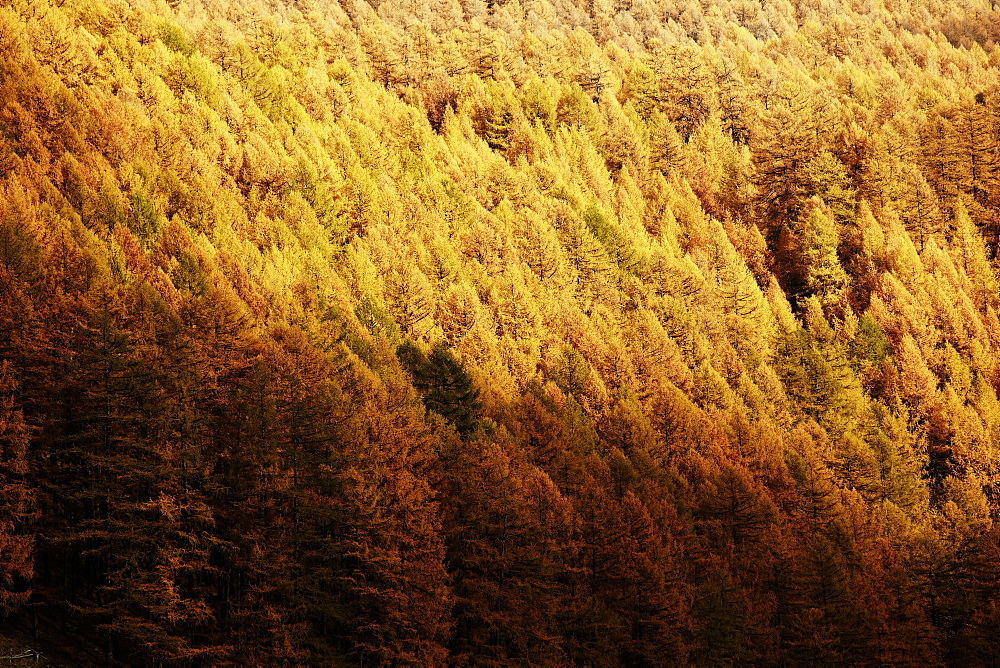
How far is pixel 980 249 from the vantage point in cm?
10625

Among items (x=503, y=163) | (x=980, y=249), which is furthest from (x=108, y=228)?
(x=980, y=249)

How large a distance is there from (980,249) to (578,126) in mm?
49156

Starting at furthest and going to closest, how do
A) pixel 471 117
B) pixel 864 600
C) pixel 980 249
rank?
pixel 471 117 < pixel 980 249 < pixel 864 600

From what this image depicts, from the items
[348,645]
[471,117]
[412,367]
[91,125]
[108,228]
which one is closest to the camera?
[348,645]

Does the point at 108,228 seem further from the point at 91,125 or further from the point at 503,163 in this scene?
the point at 503,163

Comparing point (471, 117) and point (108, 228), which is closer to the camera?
point (108, 228)

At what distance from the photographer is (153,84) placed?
104312 millimetres

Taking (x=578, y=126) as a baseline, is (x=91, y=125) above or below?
above

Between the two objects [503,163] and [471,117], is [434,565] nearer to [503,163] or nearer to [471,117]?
[503,163]

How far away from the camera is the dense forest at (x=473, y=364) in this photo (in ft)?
151

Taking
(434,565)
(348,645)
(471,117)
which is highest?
(434,565)

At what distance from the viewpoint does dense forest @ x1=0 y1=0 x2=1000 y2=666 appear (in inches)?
1817

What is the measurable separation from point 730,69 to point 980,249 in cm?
5387

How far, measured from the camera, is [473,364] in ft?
243
